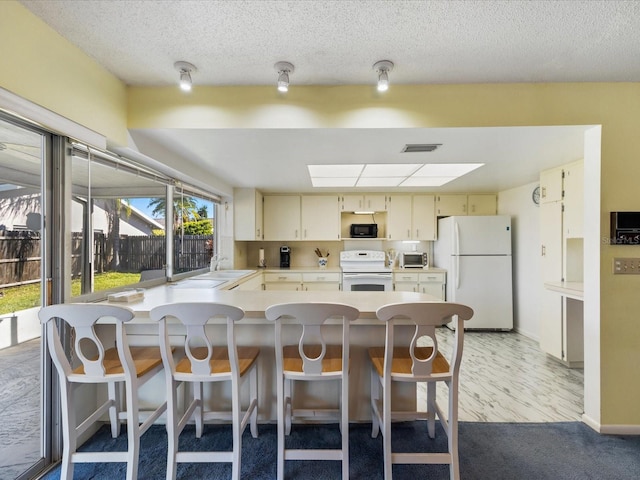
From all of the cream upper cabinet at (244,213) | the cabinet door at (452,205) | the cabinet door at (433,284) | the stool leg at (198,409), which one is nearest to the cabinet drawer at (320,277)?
the cream upper cabinet at (244,213)

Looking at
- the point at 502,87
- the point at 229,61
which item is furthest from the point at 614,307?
the point at 229,61

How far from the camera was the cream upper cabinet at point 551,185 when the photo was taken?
3107 millimetres

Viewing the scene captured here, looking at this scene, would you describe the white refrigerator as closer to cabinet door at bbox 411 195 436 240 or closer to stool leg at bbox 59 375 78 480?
cabinet door at bbox 411 195 436 240

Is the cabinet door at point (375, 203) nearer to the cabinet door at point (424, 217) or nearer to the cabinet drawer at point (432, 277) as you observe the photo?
the cabinet door at point (424, 217)

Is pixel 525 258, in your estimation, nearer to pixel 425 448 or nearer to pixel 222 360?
pixel 425 448

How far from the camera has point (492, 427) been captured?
2043mm

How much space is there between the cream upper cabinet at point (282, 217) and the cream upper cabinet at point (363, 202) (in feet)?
2.60

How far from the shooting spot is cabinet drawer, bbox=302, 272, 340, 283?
4.57m

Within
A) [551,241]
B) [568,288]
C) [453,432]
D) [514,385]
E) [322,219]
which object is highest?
[322,219]

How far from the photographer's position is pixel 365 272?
453 centimetres

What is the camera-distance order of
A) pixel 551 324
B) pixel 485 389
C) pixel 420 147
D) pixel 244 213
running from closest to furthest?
1. pixel 420 147
2. pixel 485 389
3. pixel 551 324
4. pixel 244 213

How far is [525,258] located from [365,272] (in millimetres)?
2247

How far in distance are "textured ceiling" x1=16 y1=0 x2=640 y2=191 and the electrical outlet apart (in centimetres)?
94

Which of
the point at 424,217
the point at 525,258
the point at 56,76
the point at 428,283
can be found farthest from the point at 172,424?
the point at 525,258
